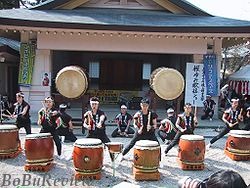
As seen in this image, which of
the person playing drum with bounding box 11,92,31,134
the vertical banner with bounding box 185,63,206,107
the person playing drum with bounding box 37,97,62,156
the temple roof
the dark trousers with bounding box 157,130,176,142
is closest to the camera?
the person playing drum with bounding box 37,97,62,156

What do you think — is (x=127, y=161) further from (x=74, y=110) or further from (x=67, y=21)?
(x=74, y=110)

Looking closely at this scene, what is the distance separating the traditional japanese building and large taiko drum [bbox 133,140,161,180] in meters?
3.67

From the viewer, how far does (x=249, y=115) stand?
8.10m

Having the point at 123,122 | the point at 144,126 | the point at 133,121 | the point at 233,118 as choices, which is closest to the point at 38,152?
the point at 144,126

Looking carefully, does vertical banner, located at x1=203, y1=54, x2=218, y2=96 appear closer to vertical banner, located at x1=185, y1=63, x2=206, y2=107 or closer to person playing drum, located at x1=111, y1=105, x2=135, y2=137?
vertical banner, located at x1=185, y1=63, x2=206, y2=107

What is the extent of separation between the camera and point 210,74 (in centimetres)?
1166

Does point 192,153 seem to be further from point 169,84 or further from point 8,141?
point 8,141

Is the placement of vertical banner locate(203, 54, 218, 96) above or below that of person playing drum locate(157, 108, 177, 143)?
above

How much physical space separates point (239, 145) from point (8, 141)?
438 centimetres

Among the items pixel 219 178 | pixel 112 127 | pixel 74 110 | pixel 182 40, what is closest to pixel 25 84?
pixel 74 110

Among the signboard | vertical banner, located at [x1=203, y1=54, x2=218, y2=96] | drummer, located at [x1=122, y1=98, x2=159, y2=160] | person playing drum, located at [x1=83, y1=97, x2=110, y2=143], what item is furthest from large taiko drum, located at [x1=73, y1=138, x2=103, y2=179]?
the signboard

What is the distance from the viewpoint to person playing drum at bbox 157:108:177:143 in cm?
747

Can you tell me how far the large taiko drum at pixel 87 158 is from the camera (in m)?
5.31

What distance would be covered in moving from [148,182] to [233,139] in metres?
2.16
